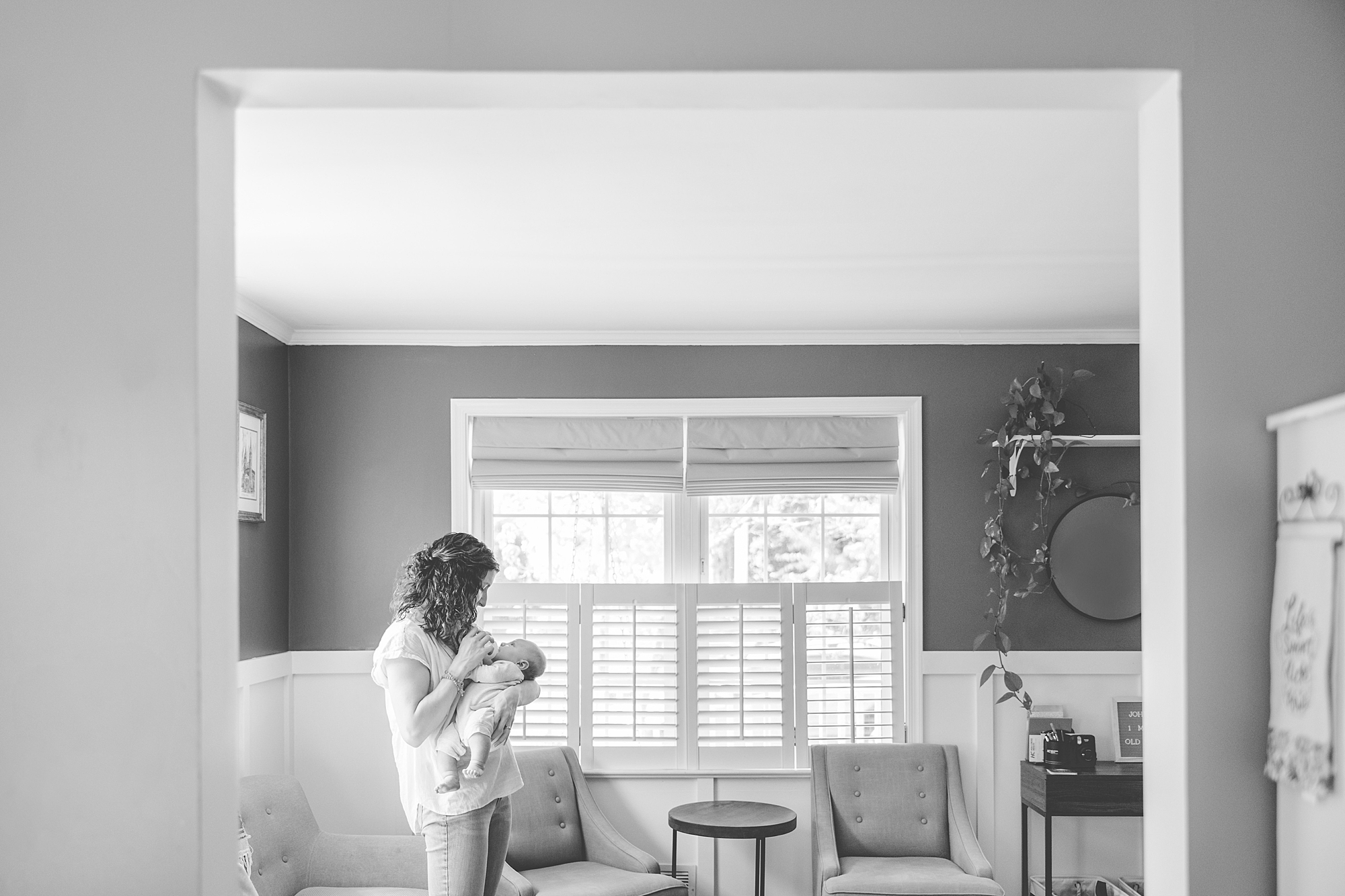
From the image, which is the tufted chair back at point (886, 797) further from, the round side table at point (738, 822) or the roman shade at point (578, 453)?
the roman shade at point (578, 453)

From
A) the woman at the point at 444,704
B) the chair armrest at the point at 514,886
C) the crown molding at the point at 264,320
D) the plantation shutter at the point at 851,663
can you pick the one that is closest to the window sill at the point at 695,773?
the plantation shutter at the point at 851,663

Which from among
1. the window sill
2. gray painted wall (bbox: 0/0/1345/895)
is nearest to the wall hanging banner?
gray painted wall (bbox: 0/0/1345/895)

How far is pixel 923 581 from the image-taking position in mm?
4766

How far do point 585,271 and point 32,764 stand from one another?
2.51 meters

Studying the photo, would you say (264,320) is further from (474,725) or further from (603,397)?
(474,725)

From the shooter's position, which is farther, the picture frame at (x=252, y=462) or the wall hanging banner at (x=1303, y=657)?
the picture frame at (x=252, y=462)

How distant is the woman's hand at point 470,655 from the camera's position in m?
2.99

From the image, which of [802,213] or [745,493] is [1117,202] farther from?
[745,493]

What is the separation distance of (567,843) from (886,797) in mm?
1238

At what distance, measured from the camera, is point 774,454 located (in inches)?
190

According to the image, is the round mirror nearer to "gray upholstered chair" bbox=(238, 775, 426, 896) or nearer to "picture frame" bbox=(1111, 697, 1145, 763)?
"picture frame" bbox=(1111, 697, 1145, 763)

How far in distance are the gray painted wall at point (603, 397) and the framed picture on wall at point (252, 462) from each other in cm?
38

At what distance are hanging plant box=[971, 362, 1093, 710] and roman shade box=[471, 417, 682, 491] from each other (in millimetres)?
1287

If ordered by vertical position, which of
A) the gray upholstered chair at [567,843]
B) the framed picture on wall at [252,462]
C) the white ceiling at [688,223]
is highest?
the white ceiling at [688,223]
